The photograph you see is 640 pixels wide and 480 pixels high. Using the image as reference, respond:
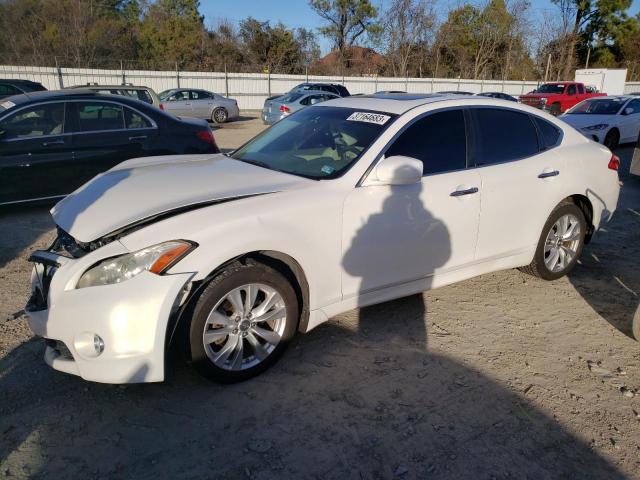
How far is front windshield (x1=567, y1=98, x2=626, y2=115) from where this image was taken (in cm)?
1385

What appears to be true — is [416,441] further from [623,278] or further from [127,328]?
[623,278]

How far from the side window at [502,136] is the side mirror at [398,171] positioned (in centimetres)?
85

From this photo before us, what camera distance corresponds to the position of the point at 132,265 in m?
2.69

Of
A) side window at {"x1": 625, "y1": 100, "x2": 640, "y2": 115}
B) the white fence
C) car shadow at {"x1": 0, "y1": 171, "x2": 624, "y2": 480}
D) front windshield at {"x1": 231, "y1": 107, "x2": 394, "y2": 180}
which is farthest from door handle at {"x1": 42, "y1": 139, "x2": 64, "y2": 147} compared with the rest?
the white fence

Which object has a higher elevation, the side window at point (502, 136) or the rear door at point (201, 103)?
the side window at point (502, 136)

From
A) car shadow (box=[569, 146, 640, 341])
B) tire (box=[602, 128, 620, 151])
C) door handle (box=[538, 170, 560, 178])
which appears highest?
door handle (box=[538, 170, 560, 178])

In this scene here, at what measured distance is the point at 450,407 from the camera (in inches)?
117

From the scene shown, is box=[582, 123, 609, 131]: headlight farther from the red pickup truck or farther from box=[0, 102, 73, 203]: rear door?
box=[0, 102, 73, 203]: rear door

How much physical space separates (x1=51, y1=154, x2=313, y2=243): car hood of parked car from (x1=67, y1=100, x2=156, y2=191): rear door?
3.20 meters

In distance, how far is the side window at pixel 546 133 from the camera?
450 cm

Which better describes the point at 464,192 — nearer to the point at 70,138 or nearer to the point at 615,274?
the point at 615,274

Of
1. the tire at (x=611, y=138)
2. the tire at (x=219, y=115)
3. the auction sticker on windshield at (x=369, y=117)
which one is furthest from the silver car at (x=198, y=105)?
the auction sticker on windshield at (x=369, y=117)

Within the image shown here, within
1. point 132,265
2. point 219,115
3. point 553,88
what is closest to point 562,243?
point 132,265

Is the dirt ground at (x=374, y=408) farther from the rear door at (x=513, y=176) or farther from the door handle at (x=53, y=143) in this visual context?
the door handle at (x=53, y=143)
